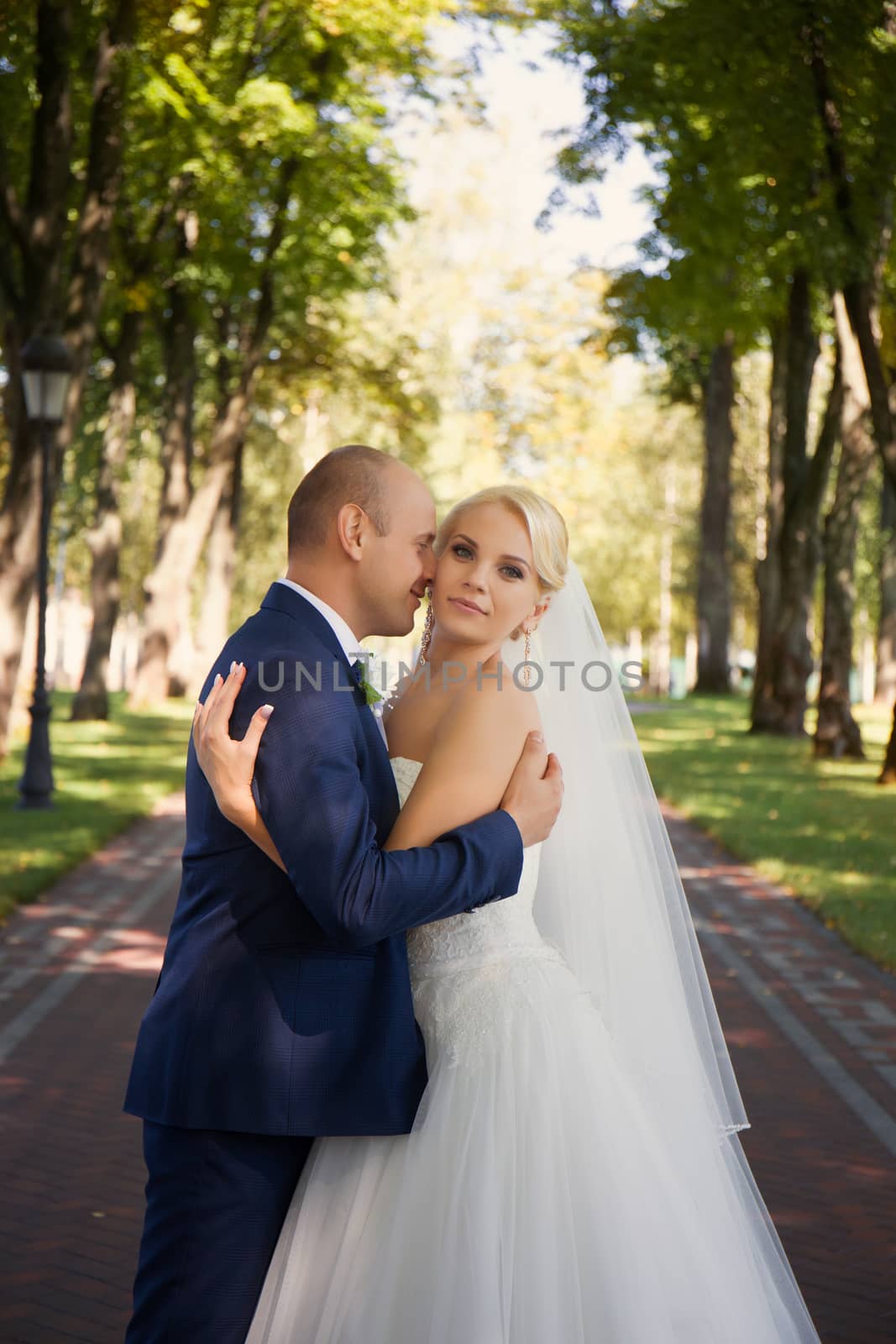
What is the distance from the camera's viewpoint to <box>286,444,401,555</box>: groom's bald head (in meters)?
2.89

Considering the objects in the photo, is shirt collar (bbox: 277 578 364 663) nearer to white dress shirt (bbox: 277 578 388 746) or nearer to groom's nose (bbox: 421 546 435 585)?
white dress shirt (bbox: 277 578 388 746)

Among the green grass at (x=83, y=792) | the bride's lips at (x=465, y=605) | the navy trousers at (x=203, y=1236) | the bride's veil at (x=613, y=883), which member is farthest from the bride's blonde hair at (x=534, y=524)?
the green grass at (x=83, y=792)

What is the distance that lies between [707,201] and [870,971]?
1260 centimetres

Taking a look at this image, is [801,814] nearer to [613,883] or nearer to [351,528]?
[613,883]

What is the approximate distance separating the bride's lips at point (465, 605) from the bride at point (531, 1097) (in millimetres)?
10

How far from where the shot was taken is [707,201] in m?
19.2

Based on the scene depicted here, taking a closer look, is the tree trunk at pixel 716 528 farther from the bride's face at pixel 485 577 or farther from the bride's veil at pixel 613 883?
the bride's face at pixel 485 577

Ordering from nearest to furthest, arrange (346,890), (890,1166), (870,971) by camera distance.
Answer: (346,890) → (890,1166) → (870,971)

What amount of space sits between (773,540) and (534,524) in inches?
1039

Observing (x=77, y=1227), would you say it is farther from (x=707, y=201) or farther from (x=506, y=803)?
(x=707, y=201)

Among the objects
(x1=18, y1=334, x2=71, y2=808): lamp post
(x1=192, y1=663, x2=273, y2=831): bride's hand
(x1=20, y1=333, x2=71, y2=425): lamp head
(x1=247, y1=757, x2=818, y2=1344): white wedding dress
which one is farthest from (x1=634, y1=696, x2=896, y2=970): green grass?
(x1=20, y1=333, x2=71, y2=425): lamp head

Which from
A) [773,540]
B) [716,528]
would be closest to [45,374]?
[773,540]

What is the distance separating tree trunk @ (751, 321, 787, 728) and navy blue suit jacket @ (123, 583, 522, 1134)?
73.2 feet

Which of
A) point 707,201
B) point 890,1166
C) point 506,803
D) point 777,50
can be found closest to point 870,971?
point 890,1166
